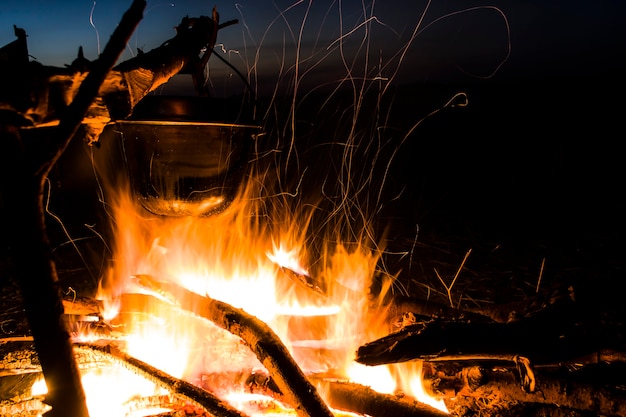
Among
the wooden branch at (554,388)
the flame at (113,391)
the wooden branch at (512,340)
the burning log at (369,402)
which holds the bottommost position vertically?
the flame at (113,391)

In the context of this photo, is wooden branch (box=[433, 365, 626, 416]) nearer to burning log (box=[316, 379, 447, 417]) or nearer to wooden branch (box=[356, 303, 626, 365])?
wooden branch (box=[356, 303, 626, 365])

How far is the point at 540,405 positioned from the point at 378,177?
35.9 ft

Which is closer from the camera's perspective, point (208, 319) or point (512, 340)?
point (512, 340)

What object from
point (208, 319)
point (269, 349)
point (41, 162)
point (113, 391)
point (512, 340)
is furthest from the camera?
point (208, 319)

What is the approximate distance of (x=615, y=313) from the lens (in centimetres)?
351

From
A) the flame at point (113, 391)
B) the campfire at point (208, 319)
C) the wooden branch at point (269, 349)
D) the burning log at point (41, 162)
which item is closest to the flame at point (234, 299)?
the campfire at point (208, 319)

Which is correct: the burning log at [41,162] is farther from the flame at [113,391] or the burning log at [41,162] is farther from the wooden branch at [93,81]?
the flame at [113,391]

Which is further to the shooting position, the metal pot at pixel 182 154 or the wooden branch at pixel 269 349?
the metal pot at pixel 182 154

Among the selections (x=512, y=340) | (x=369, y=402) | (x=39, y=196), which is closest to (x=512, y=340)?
(x=512, y=340)

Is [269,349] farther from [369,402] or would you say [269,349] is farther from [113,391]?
[113,391]

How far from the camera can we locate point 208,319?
2752 millimetres

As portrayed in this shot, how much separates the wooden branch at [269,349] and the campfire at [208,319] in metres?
0.01

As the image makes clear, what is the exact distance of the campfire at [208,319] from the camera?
1530 millimetres

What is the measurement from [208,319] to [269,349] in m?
0.66
